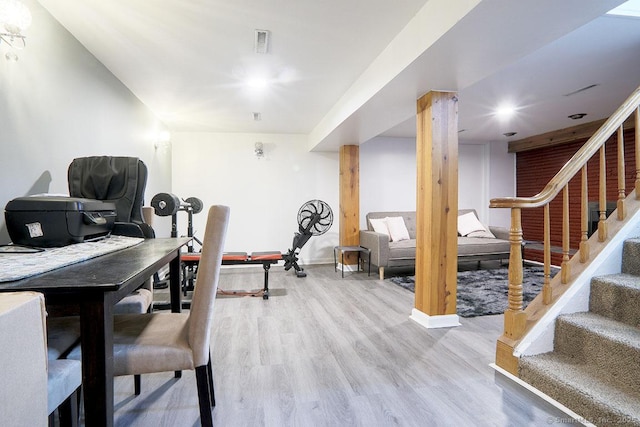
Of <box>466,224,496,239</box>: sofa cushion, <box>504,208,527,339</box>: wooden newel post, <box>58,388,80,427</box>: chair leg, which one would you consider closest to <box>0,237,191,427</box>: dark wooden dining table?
<box>58,388,80,427</box>: chair leg

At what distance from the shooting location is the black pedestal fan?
4.50 meters

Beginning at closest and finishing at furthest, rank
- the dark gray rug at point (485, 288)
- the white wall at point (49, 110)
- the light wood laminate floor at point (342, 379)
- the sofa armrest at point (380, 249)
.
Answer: the light wood laminate floor at point (342, 379), the white wall at point (49, 110), the dark gray rug at point (485, 288), the sofa armrest at point (380, 249)

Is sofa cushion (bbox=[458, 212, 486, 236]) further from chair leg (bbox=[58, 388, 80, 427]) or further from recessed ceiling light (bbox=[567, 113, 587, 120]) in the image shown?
chair leg (bbox=[58, 388, 80, 427])

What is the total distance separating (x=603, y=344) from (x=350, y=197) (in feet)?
12.0

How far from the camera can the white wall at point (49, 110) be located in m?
1.78

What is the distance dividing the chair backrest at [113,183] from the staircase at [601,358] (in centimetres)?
237

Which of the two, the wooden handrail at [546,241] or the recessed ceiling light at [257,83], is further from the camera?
the recessed ceiling light at [257,83]

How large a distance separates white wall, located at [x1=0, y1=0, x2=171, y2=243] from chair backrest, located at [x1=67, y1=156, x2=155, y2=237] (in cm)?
28

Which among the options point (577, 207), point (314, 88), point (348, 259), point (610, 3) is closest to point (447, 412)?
point (610, 3)

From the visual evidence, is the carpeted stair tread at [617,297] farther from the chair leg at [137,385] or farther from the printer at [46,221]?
the printer at [46,221]

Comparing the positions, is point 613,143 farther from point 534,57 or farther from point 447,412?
point 447,412

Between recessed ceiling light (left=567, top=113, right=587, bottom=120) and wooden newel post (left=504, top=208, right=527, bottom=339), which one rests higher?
recessed ceiling light (left=567, top=113, right=587, bottom=120)

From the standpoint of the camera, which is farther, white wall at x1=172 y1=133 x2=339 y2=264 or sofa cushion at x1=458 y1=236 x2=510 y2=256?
white wall at x1=172 y1=133 x2=339 y2=264

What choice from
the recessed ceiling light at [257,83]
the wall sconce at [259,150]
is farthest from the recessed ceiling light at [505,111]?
the wall sconce at [259,150]
